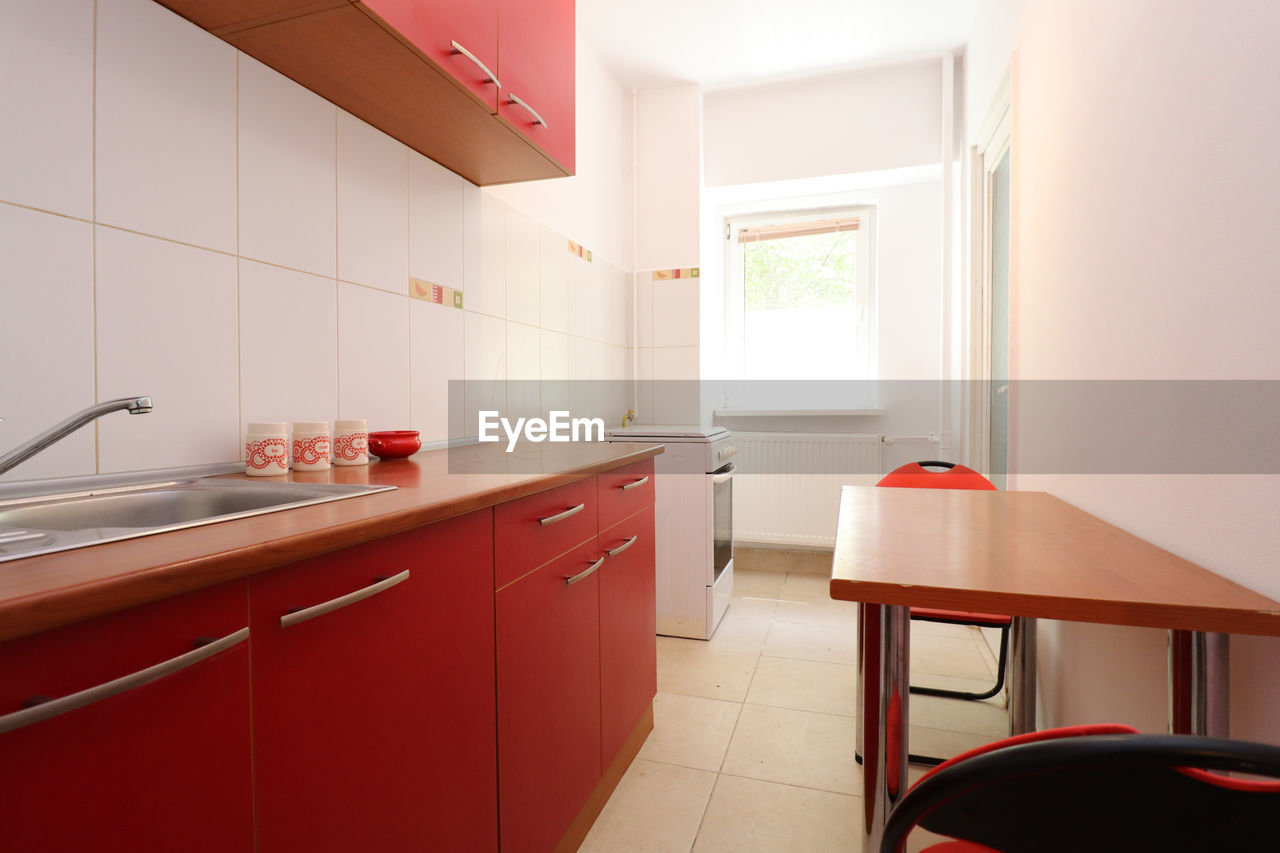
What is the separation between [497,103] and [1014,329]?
5.78 ft

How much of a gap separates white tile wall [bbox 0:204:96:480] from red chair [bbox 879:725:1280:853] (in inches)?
48.6

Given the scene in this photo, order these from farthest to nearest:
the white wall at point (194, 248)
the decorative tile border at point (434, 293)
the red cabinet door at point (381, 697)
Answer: the decorative tile border at point (434, 293) → the white wall at point (194, 248) → the red cabinet door at point (381, 697)

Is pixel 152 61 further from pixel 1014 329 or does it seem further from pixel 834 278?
pixel 834 278

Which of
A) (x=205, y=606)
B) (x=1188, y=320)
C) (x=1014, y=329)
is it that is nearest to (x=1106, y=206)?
(x=1188, y=320)

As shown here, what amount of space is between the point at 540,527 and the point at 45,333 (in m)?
0.86

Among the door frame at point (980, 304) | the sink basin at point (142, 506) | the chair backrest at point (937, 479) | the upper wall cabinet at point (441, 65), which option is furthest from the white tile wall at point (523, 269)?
the door frame at point (980, 304)

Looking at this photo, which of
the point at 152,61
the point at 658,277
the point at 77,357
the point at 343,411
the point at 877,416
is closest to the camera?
the point at 77,357

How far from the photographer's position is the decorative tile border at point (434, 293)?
1.79m

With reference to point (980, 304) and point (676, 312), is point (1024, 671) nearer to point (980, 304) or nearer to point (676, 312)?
point (980, 304)

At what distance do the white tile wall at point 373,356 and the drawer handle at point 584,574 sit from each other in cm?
68

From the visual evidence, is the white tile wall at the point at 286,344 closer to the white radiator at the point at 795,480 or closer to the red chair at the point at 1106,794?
the red chair at the point at 1106,794

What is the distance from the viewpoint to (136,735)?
0.55 meters

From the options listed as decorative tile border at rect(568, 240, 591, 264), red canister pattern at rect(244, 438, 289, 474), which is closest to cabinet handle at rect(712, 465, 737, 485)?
decorative tile border at rect(568, 240, 591, 264)

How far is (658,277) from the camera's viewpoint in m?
3.46
